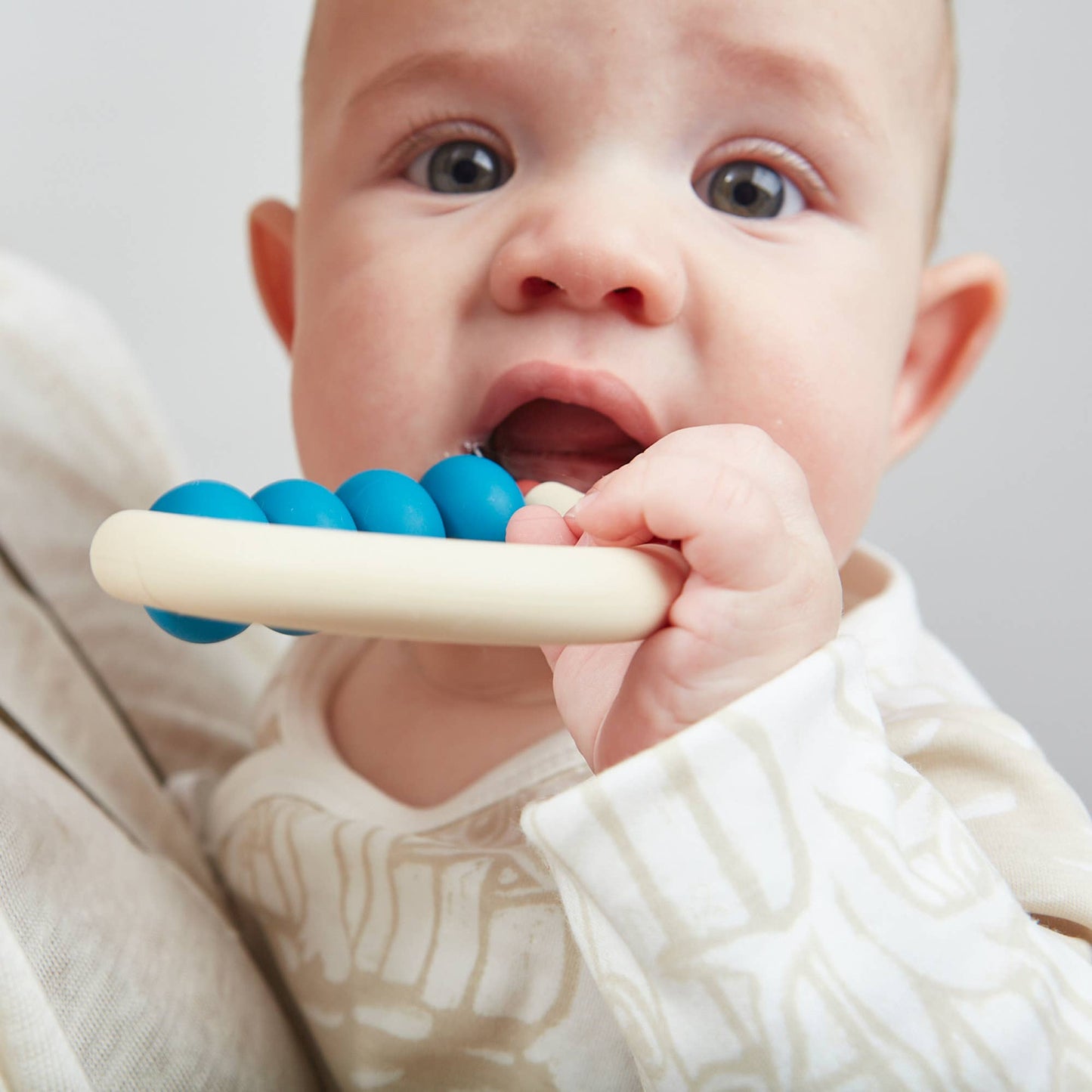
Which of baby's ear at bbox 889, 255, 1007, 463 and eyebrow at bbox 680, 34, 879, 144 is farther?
baby's ear at bbox 889, 255, 1007, 463

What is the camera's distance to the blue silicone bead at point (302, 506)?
435 millimetres

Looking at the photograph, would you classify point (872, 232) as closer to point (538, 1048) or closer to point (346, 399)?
point (346, 399)

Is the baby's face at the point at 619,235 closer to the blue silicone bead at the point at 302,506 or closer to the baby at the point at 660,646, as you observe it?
the baby at the point at 660,646

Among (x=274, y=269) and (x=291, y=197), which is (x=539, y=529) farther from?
(x=291, y=197)

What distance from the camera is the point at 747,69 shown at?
23.7 inches

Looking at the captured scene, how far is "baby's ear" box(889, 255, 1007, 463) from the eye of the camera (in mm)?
803

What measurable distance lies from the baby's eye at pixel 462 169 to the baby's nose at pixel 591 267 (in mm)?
79

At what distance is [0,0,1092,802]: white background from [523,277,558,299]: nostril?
69 centimetres

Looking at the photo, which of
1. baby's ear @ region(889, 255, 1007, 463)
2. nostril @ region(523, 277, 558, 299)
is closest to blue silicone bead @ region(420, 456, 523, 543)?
nostril @ region(523, 277, 558, 299)

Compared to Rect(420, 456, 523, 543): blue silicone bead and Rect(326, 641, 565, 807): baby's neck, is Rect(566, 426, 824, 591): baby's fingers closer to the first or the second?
Rect(420, 456, 523, 543): blue silicone bead

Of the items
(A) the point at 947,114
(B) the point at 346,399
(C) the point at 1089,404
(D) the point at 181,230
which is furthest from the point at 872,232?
(D) the point at 181,230

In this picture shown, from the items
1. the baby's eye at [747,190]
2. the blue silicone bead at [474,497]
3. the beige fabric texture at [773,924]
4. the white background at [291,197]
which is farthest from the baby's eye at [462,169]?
the white background at [291,197]

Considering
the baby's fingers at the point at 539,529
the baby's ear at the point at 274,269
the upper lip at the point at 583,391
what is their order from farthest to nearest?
the baby's ear at the point at 274,269
the upper lip at the point at 583,391
the baby's fingers at the point at 539,529

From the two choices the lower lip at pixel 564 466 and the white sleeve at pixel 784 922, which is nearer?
the white sleeve at pixel 784 922
